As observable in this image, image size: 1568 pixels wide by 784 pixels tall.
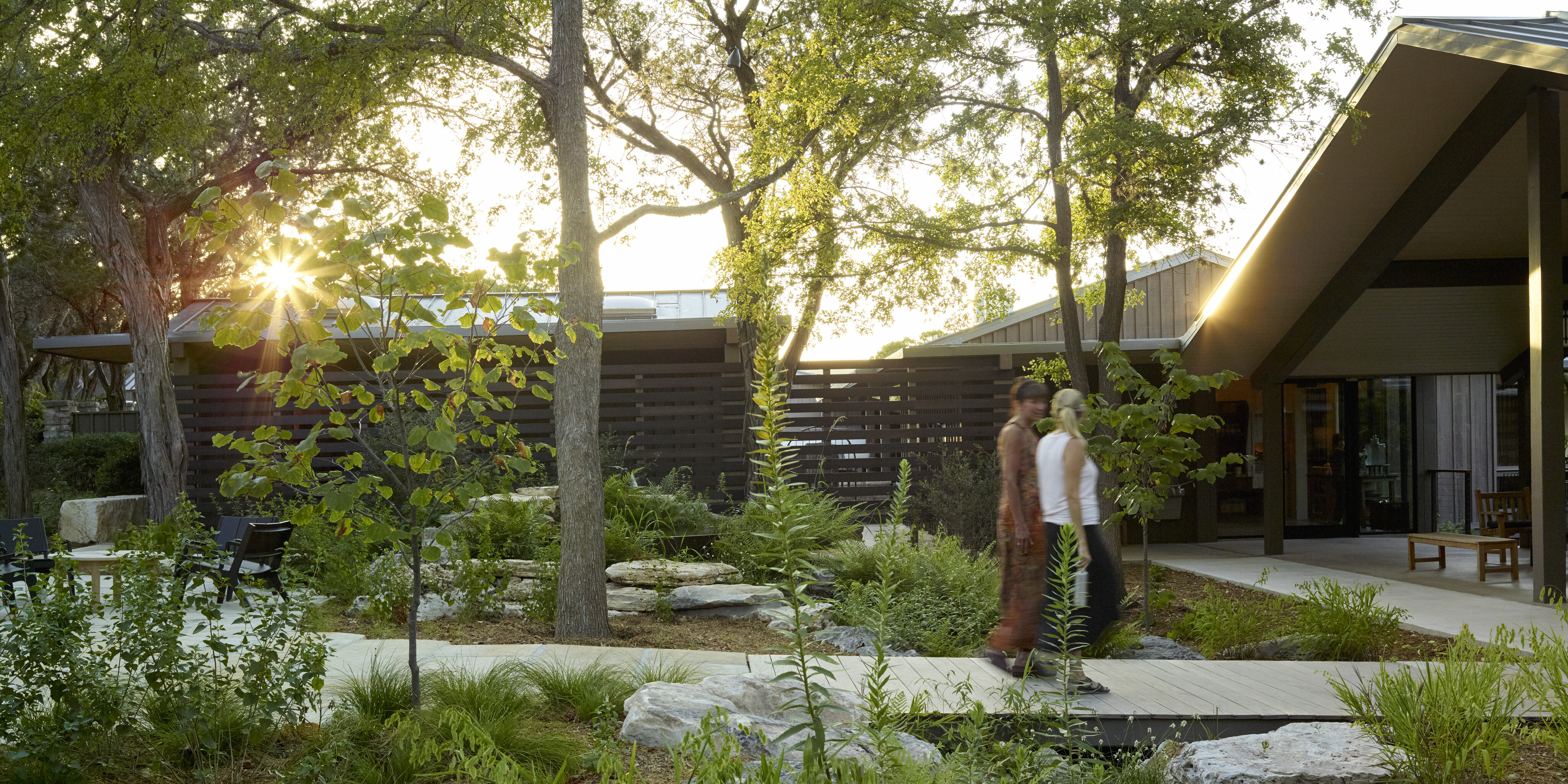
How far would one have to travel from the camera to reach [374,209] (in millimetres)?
4152

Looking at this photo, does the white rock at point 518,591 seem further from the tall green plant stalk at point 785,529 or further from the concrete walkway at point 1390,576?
the concrete walkway at point 1390,576

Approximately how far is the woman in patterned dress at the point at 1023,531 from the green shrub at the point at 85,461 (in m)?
14.5

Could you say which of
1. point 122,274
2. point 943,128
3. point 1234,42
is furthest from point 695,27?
point 122,274

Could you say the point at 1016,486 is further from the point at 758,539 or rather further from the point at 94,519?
the point at 94,519

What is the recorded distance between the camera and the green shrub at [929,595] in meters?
6.73

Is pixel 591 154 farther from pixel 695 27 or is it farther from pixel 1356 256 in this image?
pixel 1356 256

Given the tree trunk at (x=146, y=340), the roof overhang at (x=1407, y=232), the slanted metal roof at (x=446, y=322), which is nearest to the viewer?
the roof overhang at (x=1407, y=232)

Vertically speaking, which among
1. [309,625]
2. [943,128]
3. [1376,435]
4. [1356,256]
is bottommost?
[309,625]

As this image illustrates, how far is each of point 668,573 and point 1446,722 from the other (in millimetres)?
5435

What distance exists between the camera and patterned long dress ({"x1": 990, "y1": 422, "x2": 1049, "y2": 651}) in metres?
5.16

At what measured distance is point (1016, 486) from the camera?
204 inches

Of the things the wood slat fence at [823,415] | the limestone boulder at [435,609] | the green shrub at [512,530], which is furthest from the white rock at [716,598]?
the wood slat fence at [823,415]

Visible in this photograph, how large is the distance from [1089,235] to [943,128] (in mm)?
1954

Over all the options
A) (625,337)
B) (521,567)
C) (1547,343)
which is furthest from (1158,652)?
(625,337)
